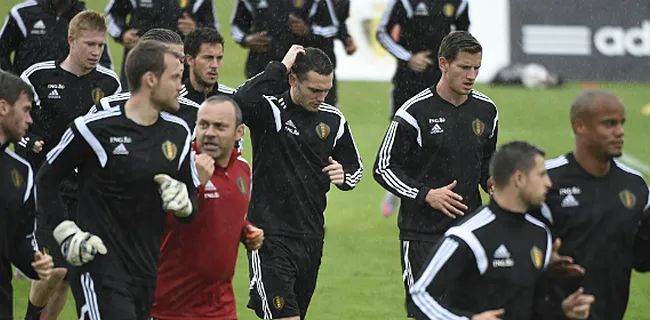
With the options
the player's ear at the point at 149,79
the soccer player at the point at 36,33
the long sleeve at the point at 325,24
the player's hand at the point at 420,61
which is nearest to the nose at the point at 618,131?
the player's ear at the point at 149,79

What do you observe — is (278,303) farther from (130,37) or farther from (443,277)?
(130,37)

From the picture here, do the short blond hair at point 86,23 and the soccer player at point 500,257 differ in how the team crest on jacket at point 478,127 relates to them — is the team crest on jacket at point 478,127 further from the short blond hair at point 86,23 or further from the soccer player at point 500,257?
the short blond hair at point 86,23

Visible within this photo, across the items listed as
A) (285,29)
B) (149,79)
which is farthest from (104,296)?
(285,29)

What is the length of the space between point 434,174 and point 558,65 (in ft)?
56.9

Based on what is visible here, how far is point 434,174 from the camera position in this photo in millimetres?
8703

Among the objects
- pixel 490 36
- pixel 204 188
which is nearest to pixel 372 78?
pixel 490 36

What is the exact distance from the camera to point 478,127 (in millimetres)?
8766

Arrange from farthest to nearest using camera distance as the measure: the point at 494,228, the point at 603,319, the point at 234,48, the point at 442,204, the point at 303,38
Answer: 1. the point at 234,48
2. the point at 303,38
3. the point at 442,204
4. the point at 603,319
5. the point at 494,228

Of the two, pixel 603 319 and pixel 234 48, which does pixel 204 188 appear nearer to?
pixel 603 319

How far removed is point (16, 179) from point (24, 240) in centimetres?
36

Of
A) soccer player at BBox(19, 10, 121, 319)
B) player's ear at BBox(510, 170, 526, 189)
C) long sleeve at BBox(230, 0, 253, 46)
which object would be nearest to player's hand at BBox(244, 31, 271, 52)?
long sleeve at BBox(230, 0, 253, 46)

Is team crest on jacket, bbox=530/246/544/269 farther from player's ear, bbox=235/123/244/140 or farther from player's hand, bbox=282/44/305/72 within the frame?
player's hand, bbox=282/44/305/72

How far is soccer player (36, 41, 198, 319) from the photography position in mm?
6555

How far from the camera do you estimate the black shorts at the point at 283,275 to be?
8.23m
